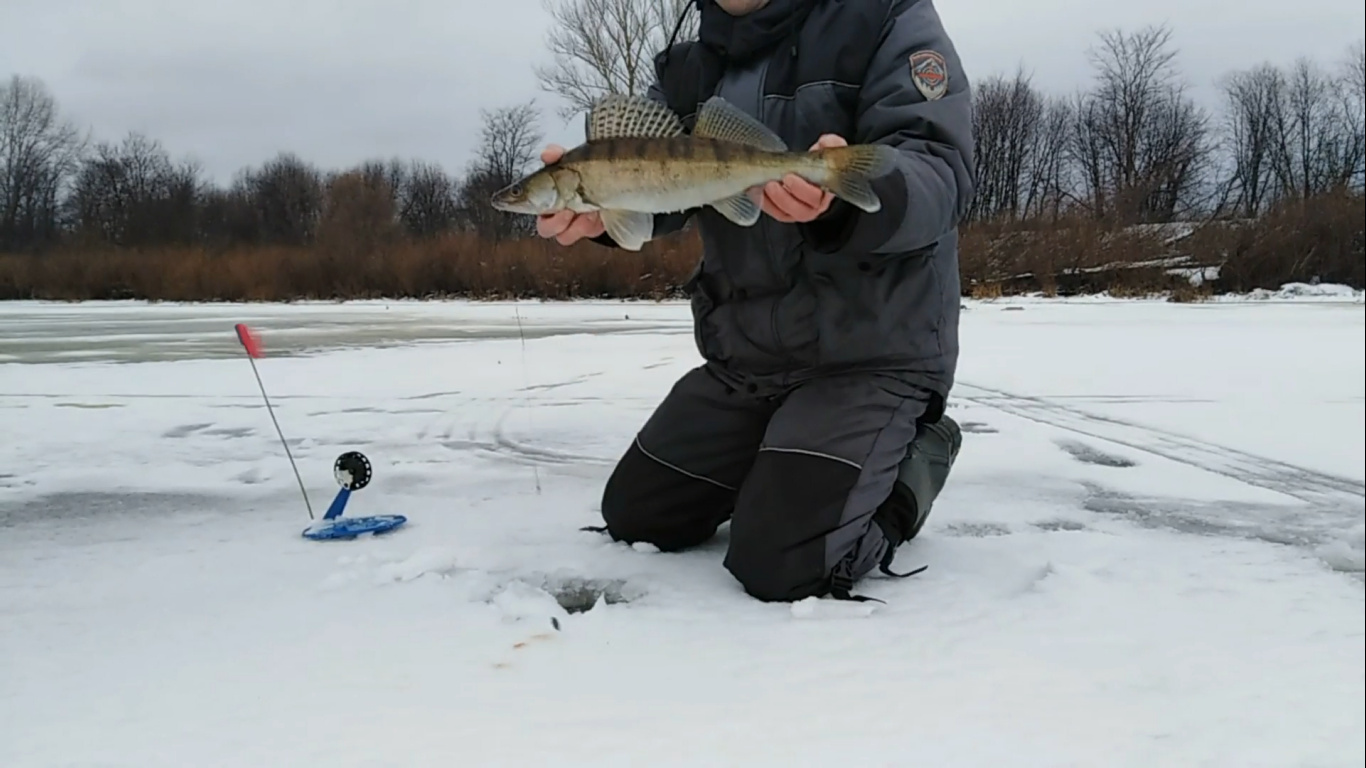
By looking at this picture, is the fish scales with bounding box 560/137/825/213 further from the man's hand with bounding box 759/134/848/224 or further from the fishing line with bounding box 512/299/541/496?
the fishing line with bounding box 512/299/541/496

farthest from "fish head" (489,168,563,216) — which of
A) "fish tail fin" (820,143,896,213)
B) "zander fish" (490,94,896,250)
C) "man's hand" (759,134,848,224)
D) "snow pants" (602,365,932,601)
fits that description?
"snow pants" (602,365,932,601)

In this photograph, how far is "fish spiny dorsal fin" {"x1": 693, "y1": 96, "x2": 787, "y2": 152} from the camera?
1.79m

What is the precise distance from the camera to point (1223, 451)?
2.70 meters

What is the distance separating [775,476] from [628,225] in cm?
63

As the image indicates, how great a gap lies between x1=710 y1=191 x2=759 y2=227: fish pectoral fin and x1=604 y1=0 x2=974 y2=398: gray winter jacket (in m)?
0.29

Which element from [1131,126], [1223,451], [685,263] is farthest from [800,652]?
[685,263]

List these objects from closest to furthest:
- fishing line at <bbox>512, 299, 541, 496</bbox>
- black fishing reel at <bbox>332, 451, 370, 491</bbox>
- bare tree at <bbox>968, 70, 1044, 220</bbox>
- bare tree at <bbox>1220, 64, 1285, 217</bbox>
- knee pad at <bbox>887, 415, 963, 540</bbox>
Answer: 1. bare tree at <bbox>1220, 64, 1285, 217</bbox>
2. bare tree at <bbox>968, 70, 1044, 220</bbox>
3. knee pad at <bbox>887, 415, 963, 540</bbox>
4. black fishing reel at <bbox>332, 451, 370, 491</bbox>
5. fishing line at <bbox>512, 299, 541, 496</bbox>

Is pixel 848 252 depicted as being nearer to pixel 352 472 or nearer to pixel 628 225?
pixel 628 225

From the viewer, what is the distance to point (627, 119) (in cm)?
194

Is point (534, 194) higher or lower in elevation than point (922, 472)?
higher

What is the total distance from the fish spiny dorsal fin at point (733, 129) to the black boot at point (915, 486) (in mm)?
828

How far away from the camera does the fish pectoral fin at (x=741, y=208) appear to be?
182cm

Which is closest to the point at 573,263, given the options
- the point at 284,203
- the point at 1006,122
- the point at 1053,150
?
the point at 284,203

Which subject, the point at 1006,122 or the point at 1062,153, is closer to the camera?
the point at 1062,153
